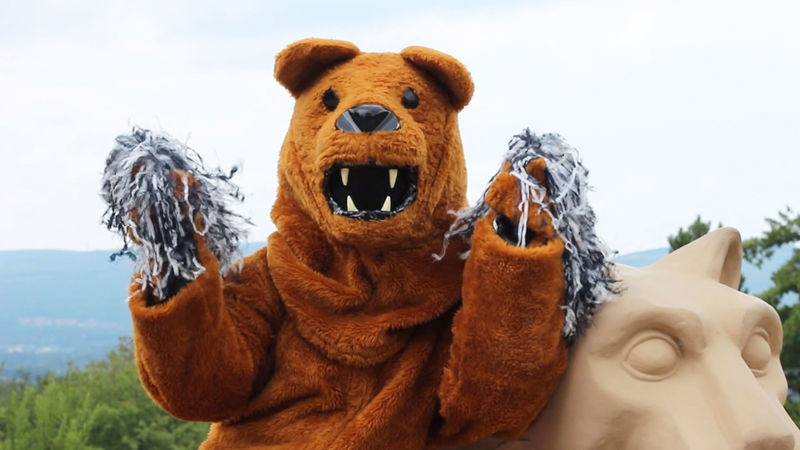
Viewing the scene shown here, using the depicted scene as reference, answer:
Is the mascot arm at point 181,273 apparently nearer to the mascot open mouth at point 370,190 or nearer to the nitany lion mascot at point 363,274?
the nitany lion mascot at point 363,274

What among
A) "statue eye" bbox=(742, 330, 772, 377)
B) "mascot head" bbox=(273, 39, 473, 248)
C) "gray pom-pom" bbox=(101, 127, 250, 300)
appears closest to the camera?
"gray pom-pom" bbox=(101, 127, 250, 300)

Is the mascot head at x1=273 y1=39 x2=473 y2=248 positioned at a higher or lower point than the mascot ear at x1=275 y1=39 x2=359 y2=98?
lower

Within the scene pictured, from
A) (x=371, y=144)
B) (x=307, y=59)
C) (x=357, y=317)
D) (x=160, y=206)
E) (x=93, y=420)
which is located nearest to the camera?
(x=160, y=206)

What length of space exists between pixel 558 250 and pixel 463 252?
36 centimetres

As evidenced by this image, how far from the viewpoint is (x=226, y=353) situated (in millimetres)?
2461

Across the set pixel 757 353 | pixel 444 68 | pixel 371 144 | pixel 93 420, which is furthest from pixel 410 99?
pixel 93 420

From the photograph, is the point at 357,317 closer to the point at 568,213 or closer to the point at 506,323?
the point at 506,323

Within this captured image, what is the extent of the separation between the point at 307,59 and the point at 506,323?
2.94ft

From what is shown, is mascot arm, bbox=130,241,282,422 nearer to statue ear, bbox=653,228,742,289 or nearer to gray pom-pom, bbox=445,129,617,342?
gray pom-pom, bbox=445,129,617,342

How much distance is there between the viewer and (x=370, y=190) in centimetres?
243

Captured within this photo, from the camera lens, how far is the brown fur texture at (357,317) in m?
2.33

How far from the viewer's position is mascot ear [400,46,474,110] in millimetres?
2580

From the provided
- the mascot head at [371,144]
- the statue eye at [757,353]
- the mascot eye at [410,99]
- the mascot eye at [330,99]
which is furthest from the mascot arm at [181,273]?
the statue eye at [757,353]

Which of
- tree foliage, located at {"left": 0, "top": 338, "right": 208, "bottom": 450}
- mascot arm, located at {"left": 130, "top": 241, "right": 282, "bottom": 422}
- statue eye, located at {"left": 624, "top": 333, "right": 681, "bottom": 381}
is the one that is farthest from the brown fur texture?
tree foliage, located at {"left": 0, "top": 338, "right": 208, "bottom": 450}
